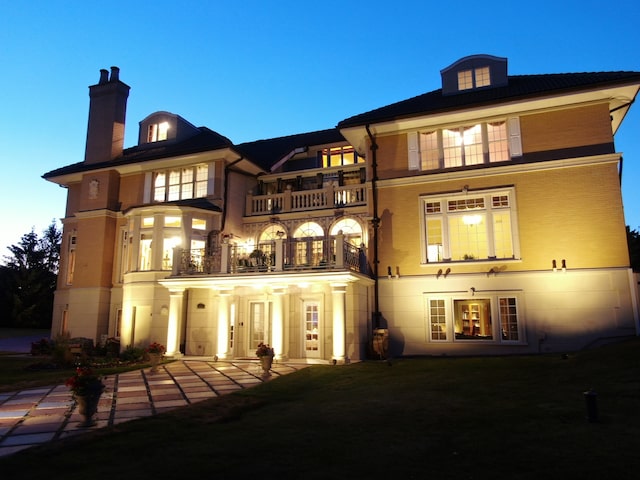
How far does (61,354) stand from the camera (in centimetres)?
1727

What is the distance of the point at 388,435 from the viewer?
23.2ft

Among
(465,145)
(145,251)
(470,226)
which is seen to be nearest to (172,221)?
(145,251)

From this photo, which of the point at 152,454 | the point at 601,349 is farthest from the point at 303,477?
the point at 601,349

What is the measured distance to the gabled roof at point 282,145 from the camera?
2481 centimetres

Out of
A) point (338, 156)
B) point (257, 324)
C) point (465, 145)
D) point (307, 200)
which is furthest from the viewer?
point (338, 156)

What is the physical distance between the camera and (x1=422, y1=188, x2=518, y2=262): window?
17.1 metres

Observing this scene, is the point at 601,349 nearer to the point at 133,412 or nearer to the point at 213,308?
the point at 133,412

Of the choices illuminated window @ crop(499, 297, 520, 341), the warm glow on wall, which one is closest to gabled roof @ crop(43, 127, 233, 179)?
the warm glow on wall

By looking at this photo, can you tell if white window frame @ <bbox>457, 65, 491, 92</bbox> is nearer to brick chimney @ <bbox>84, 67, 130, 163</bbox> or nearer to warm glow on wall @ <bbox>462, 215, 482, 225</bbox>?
warm glow on wall @ <bbox>462, 215, 482, 225</bbox>

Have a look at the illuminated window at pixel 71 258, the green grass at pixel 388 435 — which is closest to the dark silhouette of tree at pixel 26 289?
the illuminated window at pixel 71 258

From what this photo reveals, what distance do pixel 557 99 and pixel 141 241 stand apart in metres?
18.0

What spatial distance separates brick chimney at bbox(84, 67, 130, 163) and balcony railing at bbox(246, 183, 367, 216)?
8.57m

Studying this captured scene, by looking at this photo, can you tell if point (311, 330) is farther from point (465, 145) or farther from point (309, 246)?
point (465, 145)

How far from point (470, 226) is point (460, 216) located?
53cm
